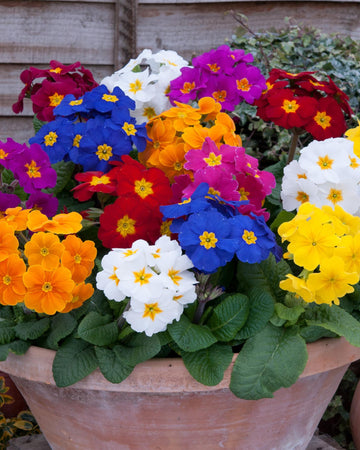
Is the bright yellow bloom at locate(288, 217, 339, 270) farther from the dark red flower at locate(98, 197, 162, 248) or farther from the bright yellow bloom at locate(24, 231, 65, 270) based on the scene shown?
the bright yellow bloom at locate(24, 231, 65, 270)

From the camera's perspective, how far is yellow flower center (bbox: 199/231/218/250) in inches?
45.4

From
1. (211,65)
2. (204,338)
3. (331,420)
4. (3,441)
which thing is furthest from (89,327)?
(331,420)

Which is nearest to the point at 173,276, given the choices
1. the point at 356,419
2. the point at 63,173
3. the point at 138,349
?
the point at 138,349

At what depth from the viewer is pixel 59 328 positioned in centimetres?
125

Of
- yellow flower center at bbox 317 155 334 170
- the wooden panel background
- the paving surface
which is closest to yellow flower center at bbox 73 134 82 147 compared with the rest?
yellow flower center at bbox 317 155 334 170

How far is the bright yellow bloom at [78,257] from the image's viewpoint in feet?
3.97

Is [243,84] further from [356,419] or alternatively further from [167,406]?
[356,419]

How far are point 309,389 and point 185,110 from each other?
2.31 ft

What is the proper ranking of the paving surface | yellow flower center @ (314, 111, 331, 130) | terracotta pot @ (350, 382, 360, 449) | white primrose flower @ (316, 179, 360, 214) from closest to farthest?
white primrose flower @ (316, 179, 360, 214), yellow flower center @ (314, 111, 331, 130), the paving surface, terracotta pot @ (350, 382, 360, 449)

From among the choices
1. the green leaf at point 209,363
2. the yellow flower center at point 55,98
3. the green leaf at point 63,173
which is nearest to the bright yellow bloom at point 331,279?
the green leaf at point 209,363

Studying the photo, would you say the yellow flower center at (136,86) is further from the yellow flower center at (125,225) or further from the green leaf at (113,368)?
the green leaf at (113,368)

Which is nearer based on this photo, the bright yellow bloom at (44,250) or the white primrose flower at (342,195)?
the bright yellow bloom at (44,250)

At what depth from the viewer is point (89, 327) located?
47.4 inches

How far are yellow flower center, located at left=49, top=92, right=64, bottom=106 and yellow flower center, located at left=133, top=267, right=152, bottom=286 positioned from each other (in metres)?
0.71
